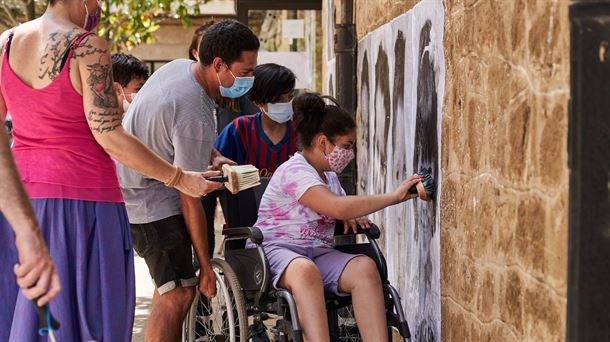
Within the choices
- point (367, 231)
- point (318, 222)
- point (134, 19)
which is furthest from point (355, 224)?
point (134, 19)

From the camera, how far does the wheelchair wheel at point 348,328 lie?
19.0 ft

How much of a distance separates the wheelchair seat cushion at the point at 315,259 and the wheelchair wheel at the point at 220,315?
261 millimetres

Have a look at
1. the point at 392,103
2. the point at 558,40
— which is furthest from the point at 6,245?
the point at 392,103

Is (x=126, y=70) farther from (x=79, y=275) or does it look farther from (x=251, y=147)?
(x=79, y=275)

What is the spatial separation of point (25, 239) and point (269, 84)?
361 centimetres

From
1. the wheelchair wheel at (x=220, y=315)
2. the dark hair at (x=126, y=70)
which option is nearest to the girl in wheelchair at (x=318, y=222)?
the wheelchair wheel at (x=220, y=315)

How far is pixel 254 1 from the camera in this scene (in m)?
12.4

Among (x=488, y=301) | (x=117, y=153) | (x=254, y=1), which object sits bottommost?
(x=488, y=301)

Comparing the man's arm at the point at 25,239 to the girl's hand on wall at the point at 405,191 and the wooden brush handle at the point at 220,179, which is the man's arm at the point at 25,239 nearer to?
the wooden brush handle at the point at 220,179

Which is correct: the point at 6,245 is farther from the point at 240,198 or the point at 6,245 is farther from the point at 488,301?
the point at 240,198

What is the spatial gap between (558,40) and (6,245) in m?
1.94

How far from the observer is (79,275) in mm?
4250

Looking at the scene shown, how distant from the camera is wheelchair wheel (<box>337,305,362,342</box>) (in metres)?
5.79

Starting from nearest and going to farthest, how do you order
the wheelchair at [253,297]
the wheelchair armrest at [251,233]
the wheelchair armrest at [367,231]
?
the wheelchair at [253,297]
the wheelchair armrest at [251,233]
the wheelchair armrest at [367,231]
